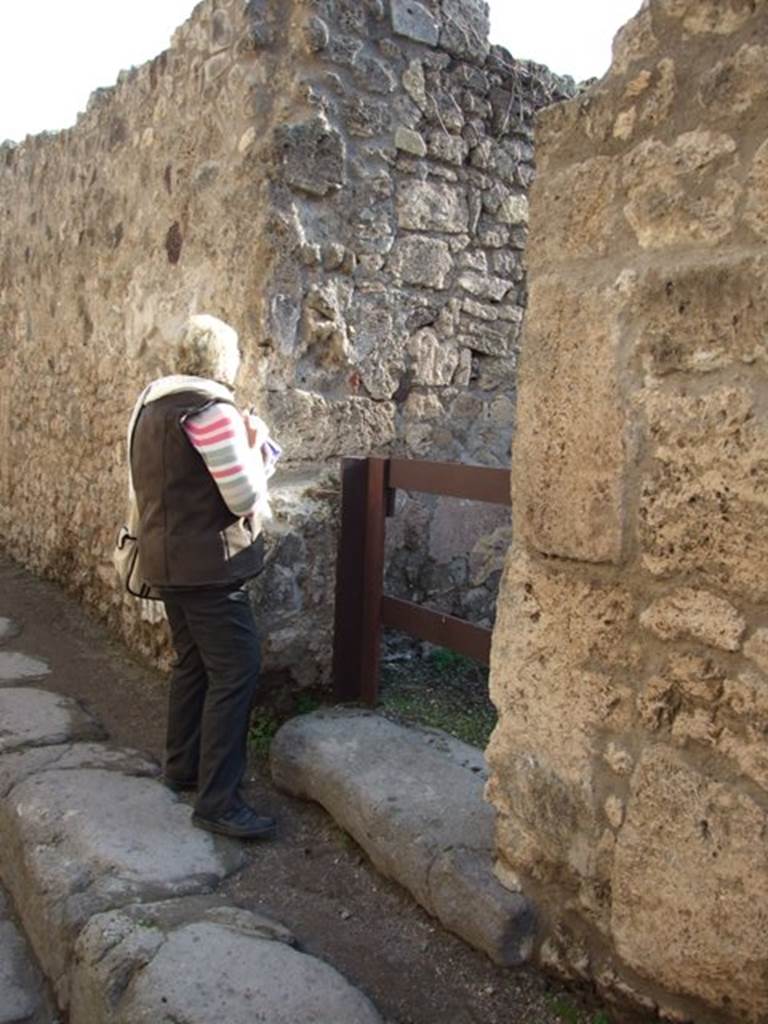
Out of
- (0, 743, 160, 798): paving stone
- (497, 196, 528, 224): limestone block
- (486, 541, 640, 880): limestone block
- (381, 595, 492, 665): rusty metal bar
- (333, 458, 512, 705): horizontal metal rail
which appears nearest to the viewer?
(486, 541, 640, 880): limestone block

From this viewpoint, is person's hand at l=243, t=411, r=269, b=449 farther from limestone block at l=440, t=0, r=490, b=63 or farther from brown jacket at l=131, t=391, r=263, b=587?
limestone block at l=440, t=0, r=490, b=63

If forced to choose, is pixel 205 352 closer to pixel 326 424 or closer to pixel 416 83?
pixel 326 424

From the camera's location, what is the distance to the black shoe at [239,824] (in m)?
2.76

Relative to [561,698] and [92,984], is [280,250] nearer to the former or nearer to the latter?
[561,698]

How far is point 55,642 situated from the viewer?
4.49 metres

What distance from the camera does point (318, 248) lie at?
11.8ft

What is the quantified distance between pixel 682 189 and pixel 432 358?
2.27 metres

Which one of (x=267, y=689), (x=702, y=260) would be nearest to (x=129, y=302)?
(x=267, y=689)

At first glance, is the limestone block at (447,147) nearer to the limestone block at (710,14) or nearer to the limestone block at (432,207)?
the limestone block at (432,207)

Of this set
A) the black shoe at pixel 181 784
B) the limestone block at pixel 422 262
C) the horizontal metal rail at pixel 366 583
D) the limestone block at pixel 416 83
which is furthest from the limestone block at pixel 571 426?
the limestone block at pixel 416 83

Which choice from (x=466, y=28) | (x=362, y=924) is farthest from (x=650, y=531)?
(x=466, y=28)

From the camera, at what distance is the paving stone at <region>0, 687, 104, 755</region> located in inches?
131

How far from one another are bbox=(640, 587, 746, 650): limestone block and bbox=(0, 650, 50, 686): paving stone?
2.87m

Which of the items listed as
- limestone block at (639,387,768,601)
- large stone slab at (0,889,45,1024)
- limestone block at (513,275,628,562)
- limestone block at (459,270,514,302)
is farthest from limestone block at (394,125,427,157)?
large stone slab at (0,889,45,1024)
